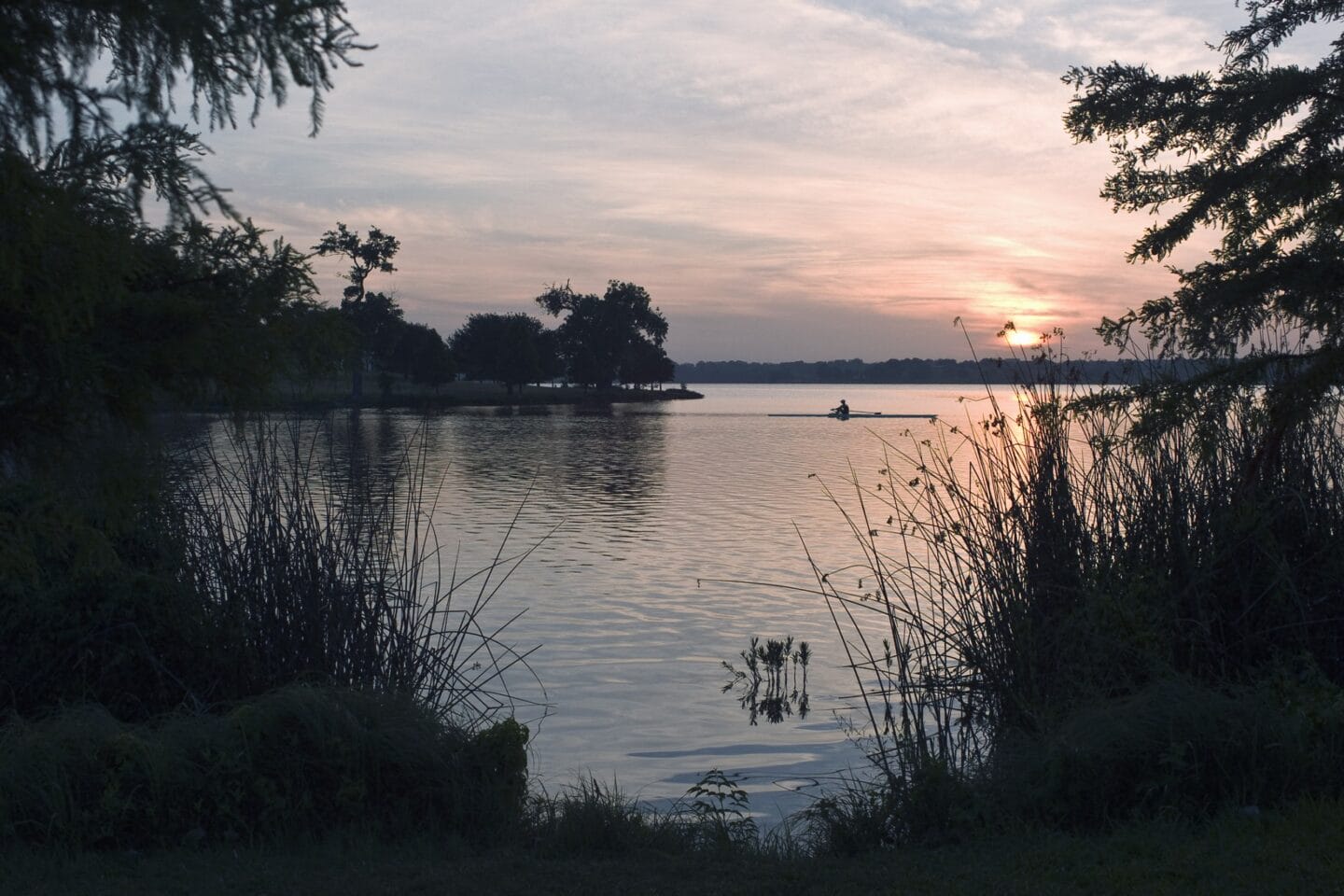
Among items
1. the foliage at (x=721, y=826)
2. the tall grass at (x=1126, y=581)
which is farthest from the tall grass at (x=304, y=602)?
the tall grass at (x=1126, y=581)

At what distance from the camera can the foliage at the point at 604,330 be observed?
119875 mm

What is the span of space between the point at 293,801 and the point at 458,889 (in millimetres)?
1409

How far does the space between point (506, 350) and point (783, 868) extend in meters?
100

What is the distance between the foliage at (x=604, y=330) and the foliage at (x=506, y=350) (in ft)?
7.52

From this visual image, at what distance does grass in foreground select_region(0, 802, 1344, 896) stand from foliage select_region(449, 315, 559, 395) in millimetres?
97823

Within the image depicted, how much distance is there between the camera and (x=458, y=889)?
17.6ft

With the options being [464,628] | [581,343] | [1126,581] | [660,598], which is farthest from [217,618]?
[581,343]

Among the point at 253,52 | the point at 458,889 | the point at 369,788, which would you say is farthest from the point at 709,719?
the point at 253,52

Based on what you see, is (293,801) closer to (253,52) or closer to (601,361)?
(253,52)

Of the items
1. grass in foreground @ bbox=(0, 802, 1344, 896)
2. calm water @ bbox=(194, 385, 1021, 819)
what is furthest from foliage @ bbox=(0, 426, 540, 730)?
grass in foreground @ bbox=(0, 802, 1344, 896)

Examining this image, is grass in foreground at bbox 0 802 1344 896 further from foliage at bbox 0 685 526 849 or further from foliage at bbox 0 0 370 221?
foliage at bbox 0 0 370 221

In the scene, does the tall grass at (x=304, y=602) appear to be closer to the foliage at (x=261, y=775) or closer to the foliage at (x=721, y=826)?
the foliage at (x=261, y=775)

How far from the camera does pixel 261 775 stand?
6.34 m

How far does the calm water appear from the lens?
10086 millimetres
